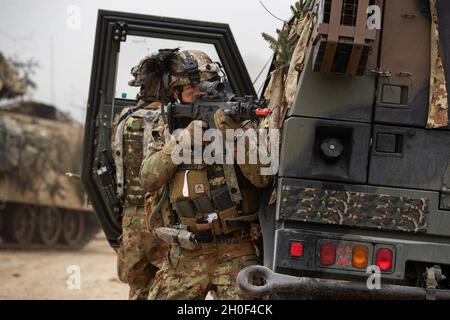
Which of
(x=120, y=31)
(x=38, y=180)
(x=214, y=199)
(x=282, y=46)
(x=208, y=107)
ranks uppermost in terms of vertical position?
(x=120, y=31)

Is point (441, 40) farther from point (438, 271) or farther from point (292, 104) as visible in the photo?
point (438, 271)

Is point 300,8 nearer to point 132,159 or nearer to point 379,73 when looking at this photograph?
point 379,73

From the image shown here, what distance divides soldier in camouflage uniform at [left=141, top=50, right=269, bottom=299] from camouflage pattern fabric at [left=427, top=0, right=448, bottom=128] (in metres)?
1.24

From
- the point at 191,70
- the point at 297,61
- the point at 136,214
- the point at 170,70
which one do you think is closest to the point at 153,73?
the point at 170,70

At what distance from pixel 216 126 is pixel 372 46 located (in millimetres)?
1105

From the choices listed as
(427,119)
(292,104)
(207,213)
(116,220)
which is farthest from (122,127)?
(427,119)

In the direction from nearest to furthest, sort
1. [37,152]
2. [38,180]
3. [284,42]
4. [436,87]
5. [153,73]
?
[436,87]
[284,42]
[153,73]
[38,180]
[37,152]

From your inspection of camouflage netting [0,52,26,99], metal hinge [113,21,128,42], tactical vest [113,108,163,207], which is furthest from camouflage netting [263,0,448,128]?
camouflage netting [0,52,26,99]

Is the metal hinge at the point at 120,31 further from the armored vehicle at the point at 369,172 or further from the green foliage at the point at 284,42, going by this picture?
the armored vehicle at the point at 369,172

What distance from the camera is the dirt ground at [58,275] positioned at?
10305 millimetres

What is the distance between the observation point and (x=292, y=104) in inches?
172

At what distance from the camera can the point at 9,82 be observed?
17984mm

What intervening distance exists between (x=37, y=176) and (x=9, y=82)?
201 cm

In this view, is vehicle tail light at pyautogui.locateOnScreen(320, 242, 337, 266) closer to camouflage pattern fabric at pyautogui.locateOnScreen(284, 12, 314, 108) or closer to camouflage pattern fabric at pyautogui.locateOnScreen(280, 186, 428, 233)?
camouflage pattern fabric at pyautogui.locateOnScreen(280, 186, 428, 233)
